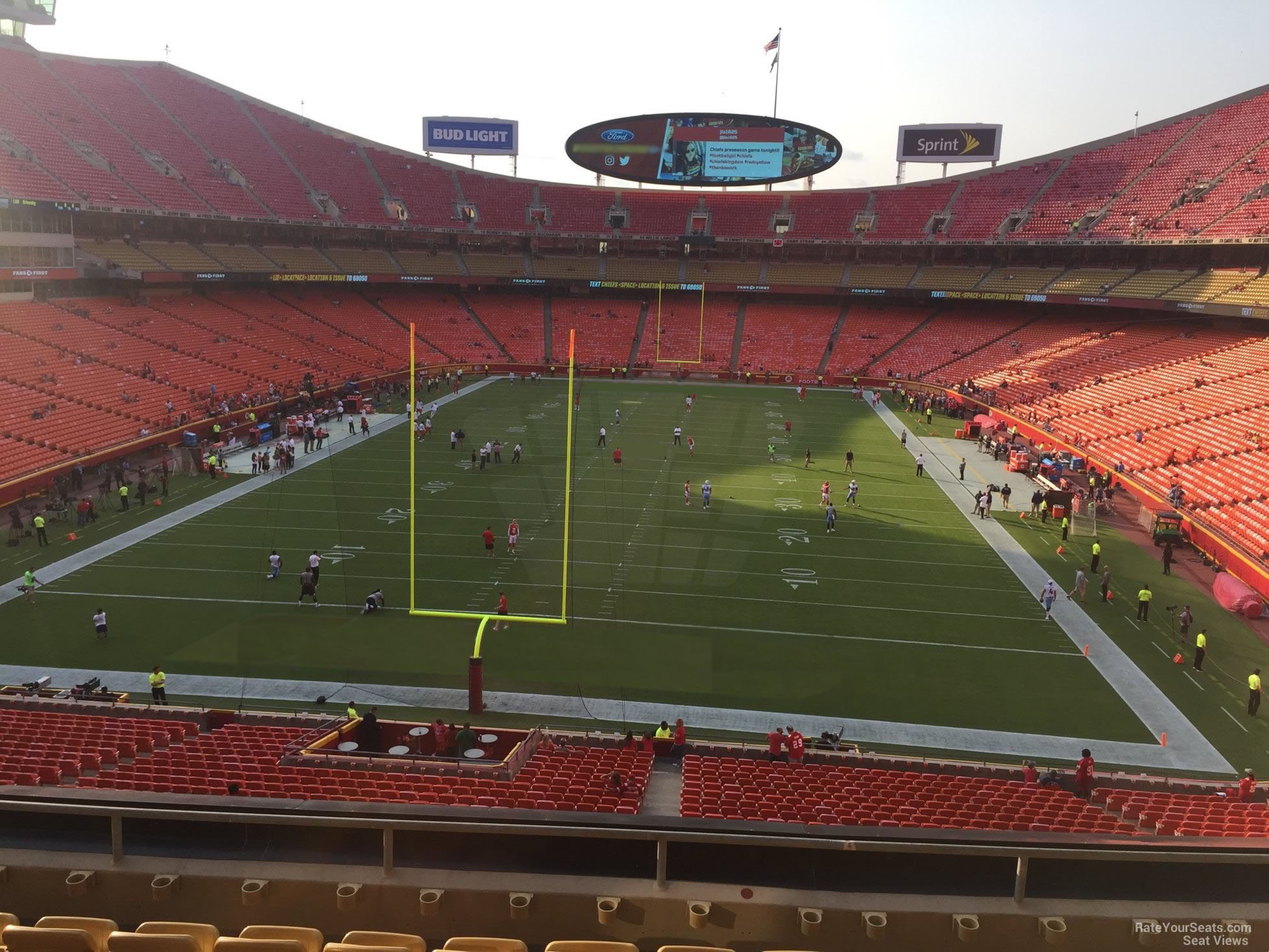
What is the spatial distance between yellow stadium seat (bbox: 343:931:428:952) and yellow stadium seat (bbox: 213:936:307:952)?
0.24 meters

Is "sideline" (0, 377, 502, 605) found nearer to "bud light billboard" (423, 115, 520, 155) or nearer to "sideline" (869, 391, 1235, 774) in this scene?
"sideline" (869, 391, 1235, 774)

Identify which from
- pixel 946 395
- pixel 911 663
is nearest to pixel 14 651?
pixel 911 663

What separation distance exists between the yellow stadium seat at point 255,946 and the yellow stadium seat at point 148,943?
12 centimetres

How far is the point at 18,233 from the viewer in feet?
123

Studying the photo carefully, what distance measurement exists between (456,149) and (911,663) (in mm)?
62865

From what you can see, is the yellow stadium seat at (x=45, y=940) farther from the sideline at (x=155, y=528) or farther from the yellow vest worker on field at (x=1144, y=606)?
the yellow vest worker on field at (x=1144, y=606)

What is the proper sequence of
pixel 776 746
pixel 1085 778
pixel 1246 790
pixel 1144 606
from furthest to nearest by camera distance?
pixel 1144 606 < pixel 776 746 < pixel 1085 778 < pixel 1246 790

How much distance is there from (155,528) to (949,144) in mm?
59936

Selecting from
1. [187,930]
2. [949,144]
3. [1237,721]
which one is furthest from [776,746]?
[949,144]

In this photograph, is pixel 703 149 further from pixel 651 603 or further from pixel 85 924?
pixel 85 924

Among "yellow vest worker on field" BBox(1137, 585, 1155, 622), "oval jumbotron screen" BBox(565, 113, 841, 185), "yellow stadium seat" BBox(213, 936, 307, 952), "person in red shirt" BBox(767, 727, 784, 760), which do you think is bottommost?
"person in red shirt" BBox(767, 727, 784, 760)

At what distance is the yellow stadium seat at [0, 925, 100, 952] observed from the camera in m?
3.27

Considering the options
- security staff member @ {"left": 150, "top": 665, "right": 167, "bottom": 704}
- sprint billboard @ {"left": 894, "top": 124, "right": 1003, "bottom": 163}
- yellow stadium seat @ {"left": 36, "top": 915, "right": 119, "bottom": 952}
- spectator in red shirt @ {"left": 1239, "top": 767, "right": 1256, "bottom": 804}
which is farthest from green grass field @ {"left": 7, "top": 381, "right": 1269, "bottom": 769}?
sprint billboard @ {"left": 894, "top": 124, "right": 1003, "bottom": 163}

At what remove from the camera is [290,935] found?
3.63 metres
